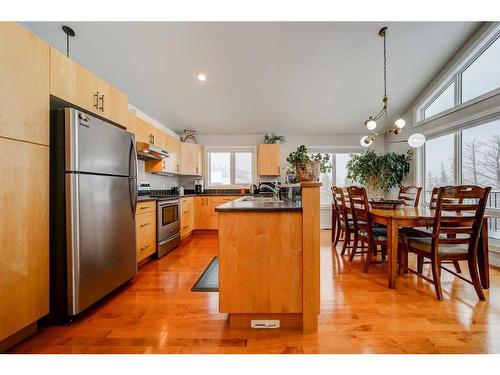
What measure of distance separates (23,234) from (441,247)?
338 cm

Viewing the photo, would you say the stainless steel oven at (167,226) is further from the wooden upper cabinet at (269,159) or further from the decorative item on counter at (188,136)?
the wooden upper cabinet at (269,159)

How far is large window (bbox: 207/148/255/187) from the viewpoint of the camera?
5.73m

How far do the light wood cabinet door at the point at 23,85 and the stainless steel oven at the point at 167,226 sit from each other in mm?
1872

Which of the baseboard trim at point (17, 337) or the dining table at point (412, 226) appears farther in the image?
the dining table at point (412, 226)

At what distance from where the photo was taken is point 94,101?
2.09m

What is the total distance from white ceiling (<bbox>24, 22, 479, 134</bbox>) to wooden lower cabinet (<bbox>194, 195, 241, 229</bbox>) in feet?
5.75

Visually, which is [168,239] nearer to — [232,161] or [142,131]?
[142,131]

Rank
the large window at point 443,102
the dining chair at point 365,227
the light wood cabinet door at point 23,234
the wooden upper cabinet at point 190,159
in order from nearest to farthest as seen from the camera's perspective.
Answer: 1. the light wood cabinet door at point 23,234
2. the dining chair at point 365,227
3. the large window at point 443,102
4. the wooden upper cabinet at point 190,159

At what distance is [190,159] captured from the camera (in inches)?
203

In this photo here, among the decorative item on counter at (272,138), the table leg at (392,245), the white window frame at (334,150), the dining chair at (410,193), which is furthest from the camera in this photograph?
the white window frame at (334,150)

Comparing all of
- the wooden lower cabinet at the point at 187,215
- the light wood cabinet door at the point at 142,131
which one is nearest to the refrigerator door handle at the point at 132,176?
the light wood cabinet door at the point at 142,131

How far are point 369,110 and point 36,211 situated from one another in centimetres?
531

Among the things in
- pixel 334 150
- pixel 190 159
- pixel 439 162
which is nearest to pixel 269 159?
A: pixel 334 150

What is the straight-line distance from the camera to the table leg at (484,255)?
→ 2.16 meters
